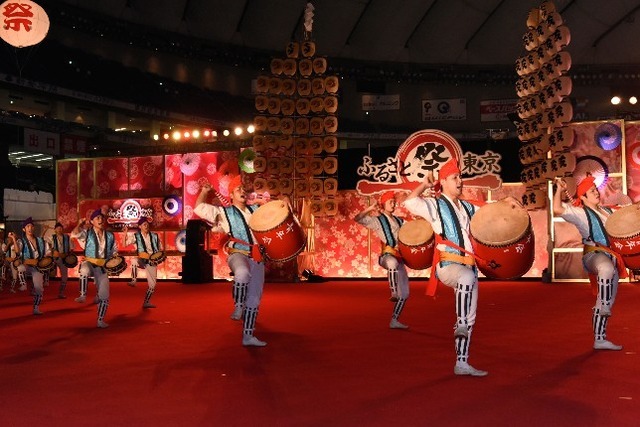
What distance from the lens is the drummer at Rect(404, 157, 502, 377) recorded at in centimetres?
456

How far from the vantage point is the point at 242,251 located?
5.86 meters

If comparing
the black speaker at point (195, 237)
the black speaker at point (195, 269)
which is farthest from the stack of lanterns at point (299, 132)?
the black speaker at point (195, 269)

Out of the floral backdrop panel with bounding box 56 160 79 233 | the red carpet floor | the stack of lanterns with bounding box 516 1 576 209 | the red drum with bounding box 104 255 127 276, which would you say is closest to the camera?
the red carpet floor

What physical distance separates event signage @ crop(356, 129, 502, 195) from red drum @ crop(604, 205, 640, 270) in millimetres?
9200

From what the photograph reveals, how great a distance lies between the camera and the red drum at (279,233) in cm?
542

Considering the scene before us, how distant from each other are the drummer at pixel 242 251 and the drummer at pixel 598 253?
246 cm

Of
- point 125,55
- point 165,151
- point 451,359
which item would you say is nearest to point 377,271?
point 165,151

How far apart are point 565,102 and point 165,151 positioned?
9015 millimetres

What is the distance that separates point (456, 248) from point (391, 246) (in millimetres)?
3204

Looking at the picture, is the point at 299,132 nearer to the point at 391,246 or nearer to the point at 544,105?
the point at 544,105

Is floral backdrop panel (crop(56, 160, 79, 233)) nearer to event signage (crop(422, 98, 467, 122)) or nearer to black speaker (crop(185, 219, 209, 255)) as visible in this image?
black speaker (crop(185, 219, 209, 255))

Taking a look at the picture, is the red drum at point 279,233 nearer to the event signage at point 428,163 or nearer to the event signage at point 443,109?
the event signage at point 428,163

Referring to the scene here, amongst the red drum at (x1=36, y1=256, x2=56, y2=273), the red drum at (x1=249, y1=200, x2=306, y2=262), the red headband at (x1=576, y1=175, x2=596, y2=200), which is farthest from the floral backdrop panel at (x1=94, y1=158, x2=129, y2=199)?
the red headband at (x1=576, y1=175, x2=596, y2=200)

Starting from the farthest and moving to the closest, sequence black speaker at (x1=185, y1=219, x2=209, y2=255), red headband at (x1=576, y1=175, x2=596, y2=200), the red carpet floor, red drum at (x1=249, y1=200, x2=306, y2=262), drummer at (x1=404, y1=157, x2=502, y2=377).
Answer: black speaker at (x1=185, y1=219, x2=209, y2=255)
red headband at (x1=576, y1=175, x2=596, y2=200)
red drum at (x1=249, y1=200, x2=306, y2=262)
drummer at (x1=404, y1=157, x2=502, y2=377)
the red carpet floor
